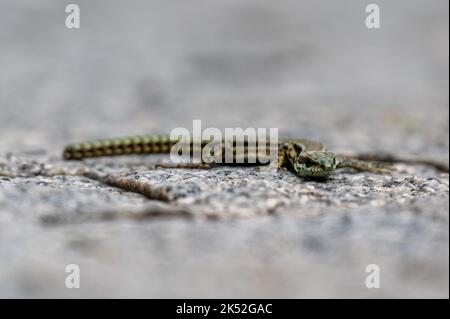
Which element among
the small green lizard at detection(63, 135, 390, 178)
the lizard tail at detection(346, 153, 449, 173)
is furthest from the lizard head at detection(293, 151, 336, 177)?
the lizard tail at detection(346, 153, 449, 173)

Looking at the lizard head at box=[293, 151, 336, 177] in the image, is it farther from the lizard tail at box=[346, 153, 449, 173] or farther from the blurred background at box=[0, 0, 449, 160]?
the blurred background at box=[0, 0, 449, 160]

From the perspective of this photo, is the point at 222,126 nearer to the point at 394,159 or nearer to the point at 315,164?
the point at 394,159

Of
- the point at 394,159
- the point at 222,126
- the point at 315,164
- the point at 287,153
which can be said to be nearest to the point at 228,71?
the point at 222,126

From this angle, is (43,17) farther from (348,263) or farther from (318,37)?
(348,263)

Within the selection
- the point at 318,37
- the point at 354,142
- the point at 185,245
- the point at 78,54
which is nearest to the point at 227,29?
the point at 318,37

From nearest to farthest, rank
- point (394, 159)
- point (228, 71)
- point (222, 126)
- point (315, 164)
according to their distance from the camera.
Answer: point (315, 164), point (394, 159), point (222, 126), point (228, 71)

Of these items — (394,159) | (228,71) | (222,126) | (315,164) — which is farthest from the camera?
(228,71)

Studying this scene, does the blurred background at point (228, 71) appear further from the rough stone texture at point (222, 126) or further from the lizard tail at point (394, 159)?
the lizard tail at point (394, 159)

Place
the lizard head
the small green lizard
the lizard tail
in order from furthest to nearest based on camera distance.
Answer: the lizard tail → the small green lizard → the lizard head
